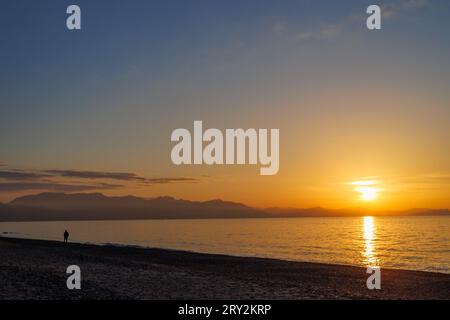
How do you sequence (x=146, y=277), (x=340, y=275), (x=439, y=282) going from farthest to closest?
(x=340, y=275) < (x=439, y=282) < (x=146, y=277)

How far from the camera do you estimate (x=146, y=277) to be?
30281 millimetres
